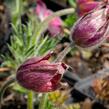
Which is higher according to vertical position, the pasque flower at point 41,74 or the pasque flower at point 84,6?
the pasque flower at point 41,74

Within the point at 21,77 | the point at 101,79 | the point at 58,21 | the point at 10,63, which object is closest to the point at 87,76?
the point at 101,79

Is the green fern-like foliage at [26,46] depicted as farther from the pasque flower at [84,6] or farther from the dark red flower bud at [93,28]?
the dark red flower bud at [93,28]

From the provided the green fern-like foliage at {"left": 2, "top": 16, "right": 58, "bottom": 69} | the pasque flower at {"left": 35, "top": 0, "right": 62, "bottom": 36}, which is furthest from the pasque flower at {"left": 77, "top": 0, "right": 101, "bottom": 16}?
the pasque flower at {"left": 35, "top": 0, "right": 62, "bottom": 36}

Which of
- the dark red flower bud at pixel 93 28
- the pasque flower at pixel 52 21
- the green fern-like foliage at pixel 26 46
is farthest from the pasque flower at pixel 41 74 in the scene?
the pasque flower at pixel 52 21

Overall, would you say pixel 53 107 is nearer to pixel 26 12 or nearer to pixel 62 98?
pixel 62 98

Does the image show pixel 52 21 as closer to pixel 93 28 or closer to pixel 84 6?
pixel 84 6

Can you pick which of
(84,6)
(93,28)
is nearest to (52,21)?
(84,6)
